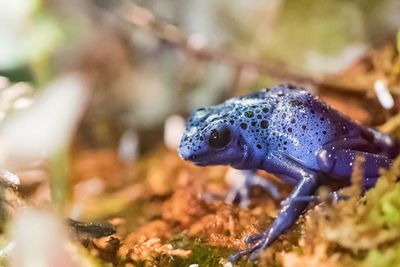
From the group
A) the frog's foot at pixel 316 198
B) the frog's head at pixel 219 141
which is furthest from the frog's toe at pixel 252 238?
the frog's head at pixel 219 141

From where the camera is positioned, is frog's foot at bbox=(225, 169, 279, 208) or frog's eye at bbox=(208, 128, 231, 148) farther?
frog's foot at bbox=(225, 169, 279, 208)

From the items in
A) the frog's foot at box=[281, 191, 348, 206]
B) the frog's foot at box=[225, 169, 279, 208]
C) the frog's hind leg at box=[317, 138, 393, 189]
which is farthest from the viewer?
the frog's foot at box=[225, 169, 279, 208]

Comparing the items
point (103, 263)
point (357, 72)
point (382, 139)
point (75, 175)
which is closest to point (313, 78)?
point (357, 72)

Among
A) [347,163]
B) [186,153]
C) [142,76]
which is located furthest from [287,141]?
[142,76]

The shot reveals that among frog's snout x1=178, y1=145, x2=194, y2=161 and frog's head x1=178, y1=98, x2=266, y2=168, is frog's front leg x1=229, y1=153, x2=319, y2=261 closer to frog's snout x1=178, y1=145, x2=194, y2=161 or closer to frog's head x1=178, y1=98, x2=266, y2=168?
frog's head x1=178, y1=98, x2=266, y2=168

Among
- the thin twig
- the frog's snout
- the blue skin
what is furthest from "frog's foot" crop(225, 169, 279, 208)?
the thin twig

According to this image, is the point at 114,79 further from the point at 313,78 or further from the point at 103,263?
the point at 103,263
